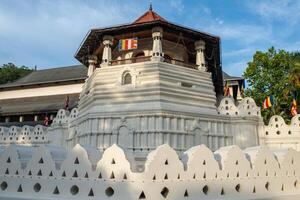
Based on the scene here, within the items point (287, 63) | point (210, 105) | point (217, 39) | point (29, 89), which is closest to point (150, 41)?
point (217, 39)

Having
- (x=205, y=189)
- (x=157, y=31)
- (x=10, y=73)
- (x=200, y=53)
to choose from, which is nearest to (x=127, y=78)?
(x=157, y=31)

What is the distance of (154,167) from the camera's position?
29.4 feet

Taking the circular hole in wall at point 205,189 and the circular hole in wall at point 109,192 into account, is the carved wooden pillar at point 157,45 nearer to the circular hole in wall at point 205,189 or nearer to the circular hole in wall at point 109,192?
the circular hole in wall at point 205,189

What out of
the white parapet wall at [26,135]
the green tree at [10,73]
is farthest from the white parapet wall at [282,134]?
the green tree at [10,73]

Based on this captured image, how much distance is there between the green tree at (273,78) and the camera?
1054 inches

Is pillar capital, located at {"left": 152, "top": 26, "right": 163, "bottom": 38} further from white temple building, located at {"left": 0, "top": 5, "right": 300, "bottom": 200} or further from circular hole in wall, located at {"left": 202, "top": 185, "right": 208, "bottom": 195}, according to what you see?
Result: circular hole in wall, located at {"left": 202, "top": 185, "right": 208, "bottom": 195}

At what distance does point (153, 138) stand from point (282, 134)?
28.1 feet

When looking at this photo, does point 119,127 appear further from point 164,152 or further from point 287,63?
point 287,63

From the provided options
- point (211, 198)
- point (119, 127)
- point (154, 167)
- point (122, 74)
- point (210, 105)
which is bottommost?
point (211, 198)

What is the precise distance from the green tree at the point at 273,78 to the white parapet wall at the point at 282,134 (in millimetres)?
7614

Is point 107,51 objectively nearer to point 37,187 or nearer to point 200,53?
point 200,53

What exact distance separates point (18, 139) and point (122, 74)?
12297mm

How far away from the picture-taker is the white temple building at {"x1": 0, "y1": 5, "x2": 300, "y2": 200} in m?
9.35

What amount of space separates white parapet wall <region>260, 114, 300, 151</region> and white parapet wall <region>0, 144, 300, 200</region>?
6.98 meters
